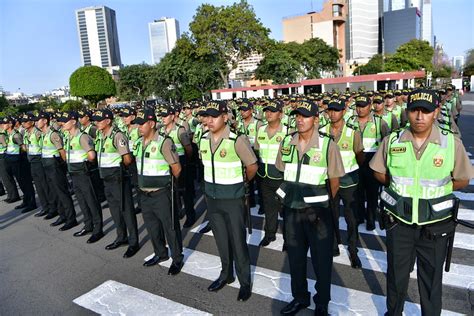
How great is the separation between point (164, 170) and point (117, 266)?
170 cm

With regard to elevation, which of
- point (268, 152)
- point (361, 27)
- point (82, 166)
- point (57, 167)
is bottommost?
point (57, 167)

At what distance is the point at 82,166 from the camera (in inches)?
244

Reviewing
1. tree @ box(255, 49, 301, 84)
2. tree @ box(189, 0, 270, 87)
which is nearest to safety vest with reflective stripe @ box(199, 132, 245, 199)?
tree @ box(189, 0, 270, 87)

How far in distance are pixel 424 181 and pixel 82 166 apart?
539cm

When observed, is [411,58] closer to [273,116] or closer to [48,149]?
[273,116]

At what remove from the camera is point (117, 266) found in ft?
17.3

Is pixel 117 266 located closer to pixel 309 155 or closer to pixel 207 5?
pixel 309 155

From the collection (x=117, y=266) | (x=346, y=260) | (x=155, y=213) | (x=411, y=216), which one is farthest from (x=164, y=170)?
(x=411, y=216)

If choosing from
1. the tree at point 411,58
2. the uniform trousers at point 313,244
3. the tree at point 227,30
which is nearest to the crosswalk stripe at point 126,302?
the uniform trousers at point 313,244

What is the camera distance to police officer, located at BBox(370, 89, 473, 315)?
2842mm

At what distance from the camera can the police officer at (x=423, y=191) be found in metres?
2.84

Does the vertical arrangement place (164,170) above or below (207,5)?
below

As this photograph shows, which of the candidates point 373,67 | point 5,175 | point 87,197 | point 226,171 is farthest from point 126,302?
point 373,67

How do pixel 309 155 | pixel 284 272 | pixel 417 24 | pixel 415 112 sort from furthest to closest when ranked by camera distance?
pixel 417 24
pixel 284 272
pixel 309 155
pixel 415 112
